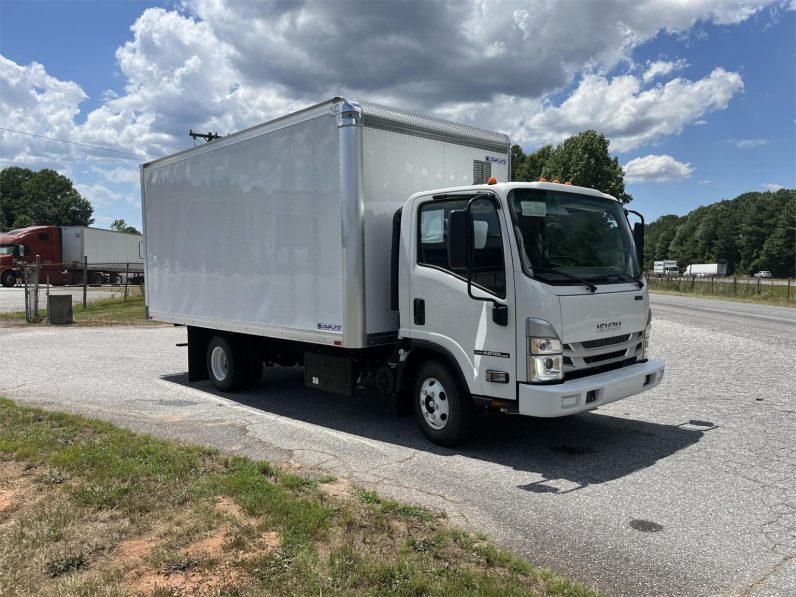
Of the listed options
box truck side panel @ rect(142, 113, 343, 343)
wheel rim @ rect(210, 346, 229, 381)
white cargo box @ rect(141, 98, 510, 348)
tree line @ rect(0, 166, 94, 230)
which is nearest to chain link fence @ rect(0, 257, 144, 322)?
box truck side panel @ rect(142, 113, 343, 343)

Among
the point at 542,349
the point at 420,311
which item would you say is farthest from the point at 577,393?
the point at 420,311

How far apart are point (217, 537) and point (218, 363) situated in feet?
19.1

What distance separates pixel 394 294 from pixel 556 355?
1.95m

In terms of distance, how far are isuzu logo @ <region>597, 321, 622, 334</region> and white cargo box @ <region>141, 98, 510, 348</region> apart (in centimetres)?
215

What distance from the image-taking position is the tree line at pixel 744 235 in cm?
10344

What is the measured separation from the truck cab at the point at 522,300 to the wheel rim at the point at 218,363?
4032 millimetres

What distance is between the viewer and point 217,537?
3.92 meters

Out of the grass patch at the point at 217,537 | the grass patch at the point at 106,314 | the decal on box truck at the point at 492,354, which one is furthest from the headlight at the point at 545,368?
the grass patch at the point at 106,314

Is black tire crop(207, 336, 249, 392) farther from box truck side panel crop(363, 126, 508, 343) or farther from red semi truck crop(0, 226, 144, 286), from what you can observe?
red semi truck crop(0, 226, 144, 286)

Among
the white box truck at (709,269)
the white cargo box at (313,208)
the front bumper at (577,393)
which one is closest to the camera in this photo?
the front bumper at (577,393)

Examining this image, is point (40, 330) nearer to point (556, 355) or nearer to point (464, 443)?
point (464, 443)

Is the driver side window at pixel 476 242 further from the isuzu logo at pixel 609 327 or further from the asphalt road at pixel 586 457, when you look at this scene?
the asphalt road at pixel 586 457

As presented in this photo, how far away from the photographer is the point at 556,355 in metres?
5.28

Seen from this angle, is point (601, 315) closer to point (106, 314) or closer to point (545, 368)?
point (545, 368)
